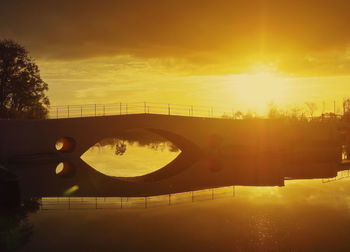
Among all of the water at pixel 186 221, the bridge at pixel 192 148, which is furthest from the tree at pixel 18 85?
the water at pixel 186 221

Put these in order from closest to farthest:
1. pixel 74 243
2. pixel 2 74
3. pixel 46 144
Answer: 1. pixel 74 243
2. pixel 46 144
3. pixel 2 74

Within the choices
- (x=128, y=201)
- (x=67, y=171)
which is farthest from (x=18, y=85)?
(x=128, y=201)

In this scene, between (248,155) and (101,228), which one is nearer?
(101,228)

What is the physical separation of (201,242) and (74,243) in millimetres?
4480

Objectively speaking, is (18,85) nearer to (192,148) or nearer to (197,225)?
(192,148)

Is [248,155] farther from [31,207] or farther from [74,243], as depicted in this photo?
[74,243]

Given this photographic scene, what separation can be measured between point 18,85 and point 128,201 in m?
45.3

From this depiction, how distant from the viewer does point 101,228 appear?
1588cm

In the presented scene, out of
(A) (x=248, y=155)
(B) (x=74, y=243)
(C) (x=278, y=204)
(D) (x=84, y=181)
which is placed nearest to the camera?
(B) (x=74, y=243)

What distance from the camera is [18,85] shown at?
199 feet

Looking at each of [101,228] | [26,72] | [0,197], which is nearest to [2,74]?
[26,72]

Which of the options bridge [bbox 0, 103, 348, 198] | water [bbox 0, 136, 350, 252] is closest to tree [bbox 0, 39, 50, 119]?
bridge [bbox 0, 103, 348, 198]

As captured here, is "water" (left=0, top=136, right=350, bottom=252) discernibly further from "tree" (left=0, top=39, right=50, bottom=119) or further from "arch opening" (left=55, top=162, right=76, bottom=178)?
"tree" (left=0, top=39, right=50, bottom=119)

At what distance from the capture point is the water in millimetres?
13594
